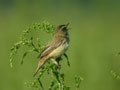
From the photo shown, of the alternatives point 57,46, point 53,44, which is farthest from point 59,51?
point 57,46

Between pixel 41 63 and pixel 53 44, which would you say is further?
pixel 53 44

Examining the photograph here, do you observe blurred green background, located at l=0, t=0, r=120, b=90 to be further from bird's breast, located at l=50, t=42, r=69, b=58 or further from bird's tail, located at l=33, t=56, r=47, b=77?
bird's tail, located at l=33, t=56, r=47, b=77

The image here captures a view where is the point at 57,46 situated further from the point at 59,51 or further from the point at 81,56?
the point at 81,56

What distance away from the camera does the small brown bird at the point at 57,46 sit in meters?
6.64

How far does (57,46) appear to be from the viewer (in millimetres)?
7109

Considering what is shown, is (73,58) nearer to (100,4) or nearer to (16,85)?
(16,85)

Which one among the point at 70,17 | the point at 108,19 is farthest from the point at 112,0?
the point at 70,17

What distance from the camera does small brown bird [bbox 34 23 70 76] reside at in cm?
664

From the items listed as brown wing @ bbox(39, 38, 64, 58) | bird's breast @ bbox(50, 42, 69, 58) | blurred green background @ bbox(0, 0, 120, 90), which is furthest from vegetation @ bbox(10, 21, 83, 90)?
blurred green background @ bbox(0, 0, 120, 90)

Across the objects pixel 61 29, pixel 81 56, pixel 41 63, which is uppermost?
pixel 61 29

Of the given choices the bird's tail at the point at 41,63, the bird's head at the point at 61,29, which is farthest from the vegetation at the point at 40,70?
the bird's head at the point at 61,29

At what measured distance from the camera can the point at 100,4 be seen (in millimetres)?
17312

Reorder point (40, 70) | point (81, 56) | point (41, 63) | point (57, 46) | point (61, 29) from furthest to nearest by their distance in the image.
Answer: point (81, 56), point (61, 29), point (57, 46), point (41, 63), point (40, 70)

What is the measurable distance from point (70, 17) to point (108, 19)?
647cm
